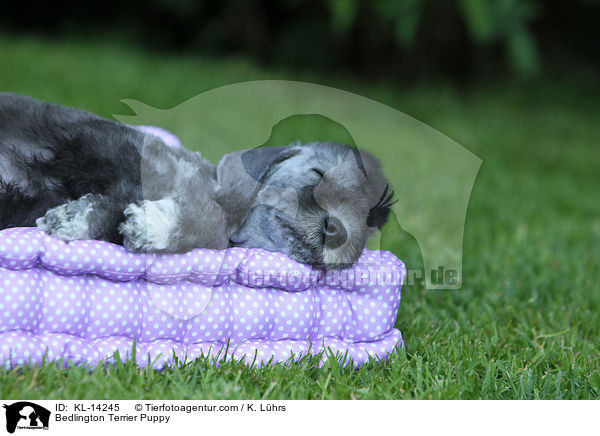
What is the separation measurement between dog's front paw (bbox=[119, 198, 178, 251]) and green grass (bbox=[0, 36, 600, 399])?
0.58 meters

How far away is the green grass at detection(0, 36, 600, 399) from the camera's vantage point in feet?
9.09

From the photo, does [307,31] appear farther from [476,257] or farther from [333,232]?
[333,232]

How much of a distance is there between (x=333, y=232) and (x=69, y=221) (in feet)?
4.32

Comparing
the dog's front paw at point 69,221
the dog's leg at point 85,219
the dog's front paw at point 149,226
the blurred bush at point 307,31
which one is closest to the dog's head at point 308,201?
the dog's front paw at point 149,226

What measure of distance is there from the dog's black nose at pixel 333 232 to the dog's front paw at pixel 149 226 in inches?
30.2

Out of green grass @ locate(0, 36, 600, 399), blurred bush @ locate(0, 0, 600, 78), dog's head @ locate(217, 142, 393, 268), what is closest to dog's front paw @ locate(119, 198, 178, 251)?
dog's head @ locate(217, 142, 393, 268)

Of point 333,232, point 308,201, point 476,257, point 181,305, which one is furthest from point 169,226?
point 476,257

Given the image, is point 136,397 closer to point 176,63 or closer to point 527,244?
point 527,244

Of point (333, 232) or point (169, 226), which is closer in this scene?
point (169, 226)

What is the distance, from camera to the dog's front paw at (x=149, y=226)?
2.93 meters

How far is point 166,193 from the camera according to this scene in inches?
125

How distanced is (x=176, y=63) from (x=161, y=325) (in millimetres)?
9027
